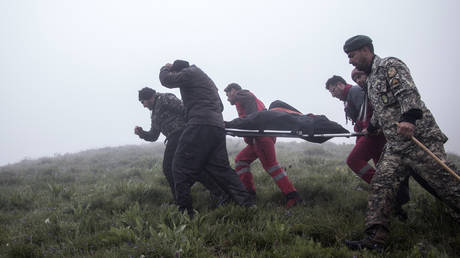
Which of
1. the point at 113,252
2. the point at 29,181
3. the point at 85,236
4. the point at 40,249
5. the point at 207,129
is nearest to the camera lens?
the point at 113,252

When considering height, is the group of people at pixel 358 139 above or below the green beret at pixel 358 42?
below

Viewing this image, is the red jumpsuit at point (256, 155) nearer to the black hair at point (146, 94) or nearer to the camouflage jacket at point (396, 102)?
the black hair at point (146, 94)

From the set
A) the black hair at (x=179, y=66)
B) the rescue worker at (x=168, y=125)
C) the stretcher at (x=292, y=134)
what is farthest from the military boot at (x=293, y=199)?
the black hair at (x=179, y=66)

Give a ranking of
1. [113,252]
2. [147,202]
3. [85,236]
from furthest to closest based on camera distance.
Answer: [147,202] → [85,236] → [113,252]

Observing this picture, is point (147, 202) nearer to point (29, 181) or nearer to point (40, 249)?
point (40, 249)

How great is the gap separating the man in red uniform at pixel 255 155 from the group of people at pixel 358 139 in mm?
19

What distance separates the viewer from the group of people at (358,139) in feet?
11.1

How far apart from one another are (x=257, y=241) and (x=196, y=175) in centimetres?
173

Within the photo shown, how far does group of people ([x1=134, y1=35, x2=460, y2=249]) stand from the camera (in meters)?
3.37

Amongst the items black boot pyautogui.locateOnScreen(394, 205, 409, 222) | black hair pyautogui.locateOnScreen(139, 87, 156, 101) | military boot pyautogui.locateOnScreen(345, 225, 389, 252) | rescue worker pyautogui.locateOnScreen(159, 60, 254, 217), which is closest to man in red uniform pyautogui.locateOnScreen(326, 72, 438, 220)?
black boot pyautogui.locateOnScreen(394, 205, 409, 222)

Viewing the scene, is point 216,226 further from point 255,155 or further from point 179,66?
point 179,66

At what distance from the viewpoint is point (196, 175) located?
4.91 m

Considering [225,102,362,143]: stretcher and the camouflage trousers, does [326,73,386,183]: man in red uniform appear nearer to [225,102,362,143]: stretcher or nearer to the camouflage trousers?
[225,102,362,143]: stretcher

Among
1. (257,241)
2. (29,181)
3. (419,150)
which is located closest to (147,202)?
(257,241)
